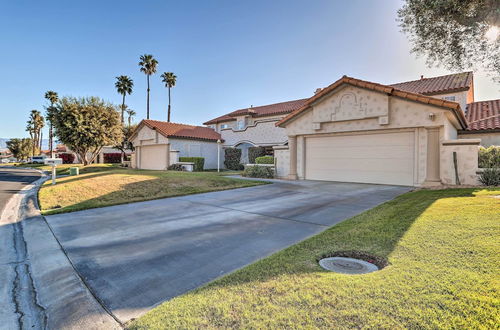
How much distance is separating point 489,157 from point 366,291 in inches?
459

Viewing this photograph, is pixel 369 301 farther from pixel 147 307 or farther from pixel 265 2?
pixel 265 2

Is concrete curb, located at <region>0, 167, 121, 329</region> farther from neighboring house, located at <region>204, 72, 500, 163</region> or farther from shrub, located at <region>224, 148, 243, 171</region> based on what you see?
shrub, located at <region>224, 148, 243, 171</region>

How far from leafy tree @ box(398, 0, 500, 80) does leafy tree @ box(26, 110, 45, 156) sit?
9262 centimetres

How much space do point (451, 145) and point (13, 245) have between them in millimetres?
15132

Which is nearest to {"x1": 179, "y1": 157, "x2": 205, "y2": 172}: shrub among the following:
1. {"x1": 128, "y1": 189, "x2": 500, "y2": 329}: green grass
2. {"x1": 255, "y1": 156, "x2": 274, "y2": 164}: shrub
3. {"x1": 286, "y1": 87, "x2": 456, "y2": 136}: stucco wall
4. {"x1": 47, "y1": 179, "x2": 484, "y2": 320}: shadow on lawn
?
{"x1": 255, "y1": 156, "x2": 274, "y2": 164}: shrub

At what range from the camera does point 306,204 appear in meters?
8.73

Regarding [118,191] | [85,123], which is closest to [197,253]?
[118,191]

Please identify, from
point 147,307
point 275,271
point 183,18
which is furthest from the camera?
point 183,18

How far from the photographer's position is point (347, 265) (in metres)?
3.83

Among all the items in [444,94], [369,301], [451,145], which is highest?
[444,94]

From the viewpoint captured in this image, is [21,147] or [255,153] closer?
[255,153]

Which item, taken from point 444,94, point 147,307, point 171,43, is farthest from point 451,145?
point 171,43

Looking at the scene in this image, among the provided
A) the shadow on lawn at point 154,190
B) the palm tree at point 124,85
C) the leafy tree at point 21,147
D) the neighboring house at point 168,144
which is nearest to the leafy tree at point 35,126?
the leafy tree at point 21,147

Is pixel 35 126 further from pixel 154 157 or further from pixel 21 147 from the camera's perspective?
pixel 154 157
